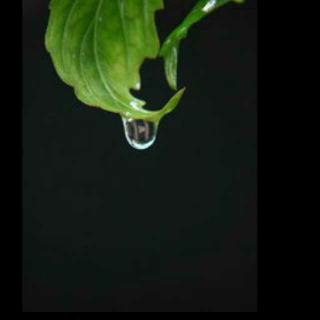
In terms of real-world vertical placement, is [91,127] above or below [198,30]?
below

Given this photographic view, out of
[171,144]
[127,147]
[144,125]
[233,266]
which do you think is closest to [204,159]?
[171,144]

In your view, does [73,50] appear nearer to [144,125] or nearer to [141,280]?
[144,125]

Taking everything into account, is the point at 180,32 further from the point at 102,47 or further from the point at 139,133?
the point at 139,133

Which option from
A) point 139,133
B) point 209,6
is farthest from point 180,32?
point 139,133

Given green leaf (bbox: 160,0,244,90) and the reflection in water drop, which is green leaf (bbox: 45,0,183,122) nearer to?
green leaf (bbox: 160,0,244,90)

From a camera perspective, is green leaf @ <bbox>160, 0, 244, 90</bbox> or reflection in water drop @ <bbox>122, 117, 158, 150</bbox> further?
reflection in water drop @ <bbox>122, 117, 158, 150</bbox>

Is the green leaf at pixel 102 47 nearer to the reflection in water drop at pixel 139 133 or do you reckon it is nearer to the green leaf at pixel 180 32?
the green leaf at pixel 180 32

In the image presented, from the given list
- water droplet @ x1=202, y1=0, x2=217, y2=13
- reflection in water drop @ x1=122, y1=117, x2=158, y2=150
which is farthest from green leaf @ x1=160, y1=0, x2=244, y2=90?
reflection in water drop @ x1=122, y1=117, x2=158, y2=150
